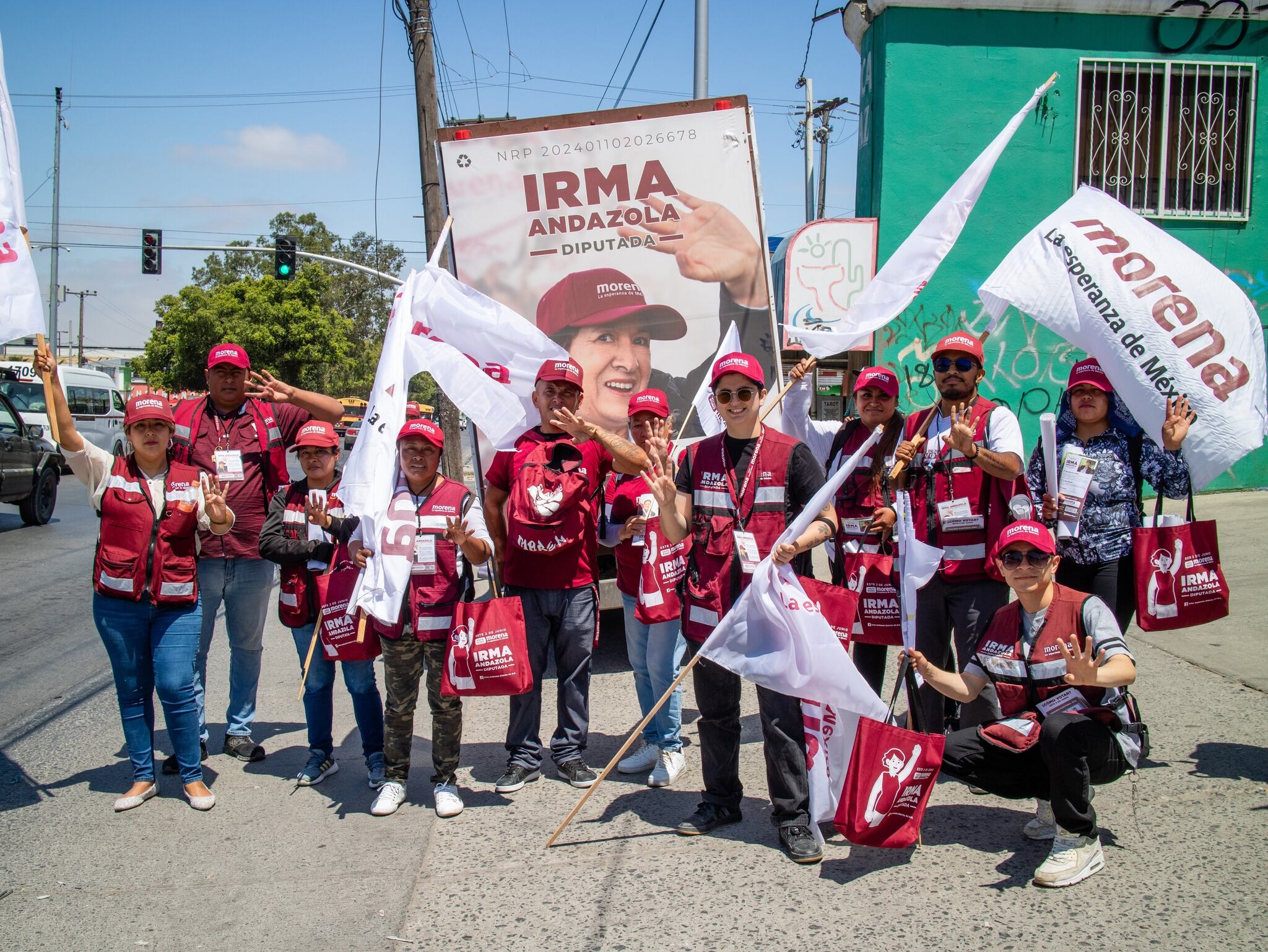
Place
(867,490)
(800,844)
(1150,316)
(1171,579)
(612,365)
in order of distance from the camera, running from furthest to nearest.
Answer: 1. (612,365)
2. (867,490)
3. (1150,316)
4. (1171,579)
5. (800,844)

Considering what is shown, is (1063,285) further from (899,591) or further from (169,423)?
(169,423)

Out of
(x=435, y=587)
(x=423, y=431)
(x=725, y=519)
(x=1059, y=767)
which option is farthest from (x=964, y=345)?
(x=435, y=587)

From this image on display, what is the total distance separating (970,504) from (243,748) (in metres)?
3.88

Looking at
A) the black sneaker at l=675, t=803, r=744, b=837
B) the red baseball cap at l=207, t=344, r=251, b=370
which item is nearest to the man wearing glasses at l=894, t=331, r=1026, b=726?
the black sneaker at l=675, t=803, r=744, b=837

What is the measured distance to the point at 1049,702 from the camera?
150 inches

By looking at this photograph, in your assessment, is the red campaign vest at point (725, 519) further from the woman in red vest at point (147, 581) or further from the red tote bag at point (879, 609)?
the woman in red vest at point (147, 581)

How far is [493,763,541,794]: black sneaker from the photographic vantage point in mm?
4695

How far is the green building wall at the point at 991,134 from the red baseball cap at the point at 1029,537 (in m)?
8.42

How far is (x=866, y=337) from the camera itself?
4.80m

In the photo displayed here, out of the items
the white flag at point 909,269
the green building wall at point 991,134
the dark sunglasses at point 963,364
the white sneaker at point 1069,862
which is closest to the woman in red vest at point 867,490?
the white flag at point 909,269

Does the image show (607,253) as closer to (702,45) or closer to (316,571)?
(316,571)

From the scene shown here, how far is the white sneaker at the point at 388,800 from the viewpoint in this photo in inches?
176

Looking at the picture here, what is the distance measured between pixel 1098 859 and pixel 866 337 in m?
2.44

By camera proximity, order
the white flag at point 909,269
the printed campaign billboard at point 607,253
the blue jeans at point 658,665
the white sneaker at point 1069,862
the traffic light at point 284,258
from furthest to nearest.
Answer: the traffic light at point 284,258 < the printed campaign billboard at point 607,253 < the blue jeans at point 658,665 < the white flag at point 909,269 < the white sneaker at point 1069,862
